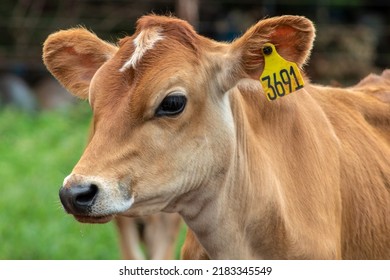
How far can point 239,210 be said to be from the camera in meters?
4.37

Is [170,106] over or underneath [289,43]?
underneath

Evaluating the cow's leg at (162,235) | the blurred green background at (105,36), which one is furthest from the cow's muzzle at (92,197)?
the blurred green background at (105,36)

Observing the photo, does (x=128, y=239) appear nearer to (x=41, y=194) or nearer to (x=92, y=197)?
(x=41, y=194)

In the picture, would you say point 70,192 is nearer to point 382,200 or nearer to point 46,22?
point 382,200

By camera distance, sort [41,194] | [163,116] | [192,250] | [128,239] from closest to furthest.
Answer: [163,116] → [192,250] → [128,239] → [41,194]

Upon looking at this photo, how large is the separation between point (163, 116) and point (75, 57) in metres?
0.95

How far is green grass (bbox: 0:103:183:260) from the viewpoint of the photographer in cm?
836

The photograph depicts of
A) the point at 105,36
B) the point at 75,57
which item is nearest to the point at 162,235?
the point at 75,57

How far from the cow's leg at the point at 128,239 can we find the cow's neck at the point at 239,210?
330 cm

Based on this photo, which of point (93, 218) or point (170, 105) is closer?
point (93, 218)

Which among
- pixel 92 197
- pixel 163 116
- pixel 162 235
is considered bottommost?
pixel 162 235

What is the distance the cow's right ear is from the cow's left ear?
74cm

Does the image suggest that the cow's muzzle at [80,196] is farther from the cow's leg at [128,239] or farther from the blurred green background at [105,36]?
the blurred green background at [105,36]
